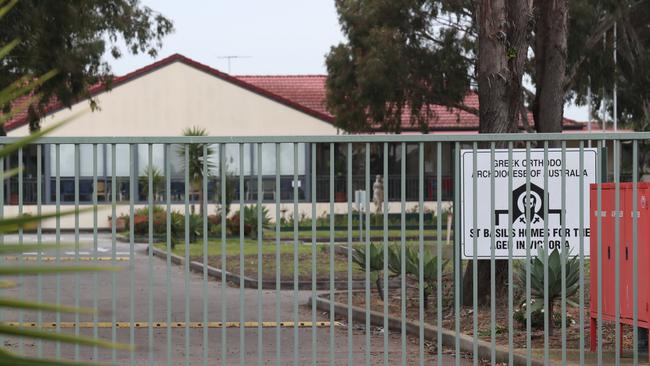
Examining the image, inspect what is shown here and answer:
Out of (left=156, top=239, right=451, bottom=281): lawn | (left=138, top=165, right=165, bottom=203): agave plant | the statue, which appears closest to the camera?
(left=138, top=165, right=165, bottom=203): agave plant

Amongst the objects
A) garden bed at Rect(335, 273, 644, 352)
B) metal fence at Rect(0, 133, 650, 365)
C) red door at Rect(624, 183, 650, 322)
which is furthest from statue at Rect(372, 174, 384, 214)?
red door at Rect(624, 183, 650, 322)

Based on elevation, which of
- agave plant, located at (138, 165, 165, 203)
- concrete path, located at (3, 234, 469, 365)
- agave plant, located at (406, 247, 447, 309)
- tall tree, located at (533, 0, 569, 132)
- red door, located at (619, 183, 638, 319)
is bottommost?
concrete path, located at (3, 234, 469, 365)

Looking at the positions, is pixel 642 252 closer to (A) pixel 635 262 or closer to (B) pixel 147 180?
(A) pixel 635 262

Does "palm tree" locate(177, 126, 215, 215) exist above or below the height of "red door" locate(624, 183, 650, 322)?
above

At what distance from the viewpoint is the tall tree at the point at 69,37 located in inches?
868

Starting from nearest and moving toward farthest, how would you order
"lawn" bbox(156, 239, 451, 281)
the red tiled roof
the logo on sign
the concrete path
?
the concrete path
the logo on sign
"lawn" bbox(156, 239, 451, 281)
the red tiled roof

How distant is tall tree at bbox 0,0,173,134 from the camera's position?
2206 cm

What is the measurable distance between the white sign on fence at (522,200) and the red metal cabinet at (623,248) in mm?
200

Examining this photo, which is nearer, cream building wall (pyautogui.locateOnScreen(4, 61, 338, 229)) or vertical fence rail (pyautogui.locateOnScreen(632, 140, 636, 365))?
vertical fence rail (pyautogui.locateOnScreen(632, 140, 636, 365))

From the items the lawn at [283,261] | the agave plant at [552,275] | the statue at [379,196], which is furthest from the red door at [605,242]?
the lawn at [283,261]

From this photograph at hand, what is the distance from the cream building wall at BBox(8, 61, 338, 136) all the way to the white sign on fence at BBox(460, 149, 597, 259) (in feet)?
115

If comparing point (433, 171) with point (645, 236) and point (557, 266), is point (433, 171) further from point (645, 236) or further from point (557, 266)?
point (645, 236)

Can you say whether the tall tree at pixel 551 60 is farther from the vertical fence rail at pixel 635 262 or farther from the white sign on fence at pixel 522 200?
the vertical fence rail at pixel 635 262

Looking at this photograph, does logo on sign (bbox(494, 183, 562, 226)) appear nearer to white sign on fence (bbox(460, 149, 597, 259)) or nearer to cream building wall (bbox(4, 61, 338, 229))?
white sign on fence (bbox(460, 149, 597, 259))
